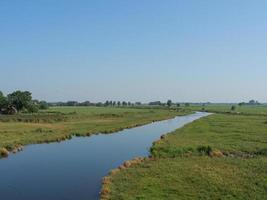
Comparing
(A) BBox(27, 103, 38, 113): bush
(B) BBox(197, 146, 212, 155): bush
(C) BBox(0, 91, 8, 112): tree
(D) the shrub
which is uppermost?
(C) BBox(0, 91, 8, 112): tree

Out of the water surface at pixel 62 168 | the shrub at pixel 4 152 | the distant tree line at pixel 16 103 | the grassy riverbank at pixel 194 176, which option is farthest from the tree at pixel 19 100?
the grassy riverbank at pixel 194 176

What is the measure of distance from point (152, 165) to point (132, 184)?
491cm

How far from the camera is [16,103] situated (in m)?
101

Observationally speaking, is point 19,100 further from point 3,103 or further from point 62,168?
point 62,168

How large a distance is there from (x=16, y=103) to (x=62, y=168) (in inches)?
3131

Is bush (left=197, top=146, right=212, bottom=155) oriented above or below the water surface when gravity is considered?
above

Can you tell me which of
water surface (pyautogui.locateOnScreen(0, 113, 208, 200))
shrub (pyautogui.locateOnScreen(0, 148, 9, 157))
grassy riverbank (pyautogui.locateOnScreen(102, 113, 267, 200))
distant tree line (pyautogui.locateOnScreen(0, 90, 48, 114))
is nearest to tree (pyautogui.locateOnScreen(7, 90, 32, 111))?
distant tree line (pyautogui.locateOnScreen(0, 90, 48, 114))

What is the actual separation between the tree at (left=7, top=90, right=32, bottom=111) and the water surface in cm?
6368

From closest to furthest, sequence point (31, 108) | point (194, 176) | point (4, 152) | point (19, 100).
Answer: point (194, 176), point (4, 152), point (19, 100), point (31, 108)

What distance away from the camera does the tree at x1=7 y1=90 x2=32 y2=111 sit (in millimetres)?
100688

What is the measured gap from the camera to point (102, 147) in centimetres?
3797

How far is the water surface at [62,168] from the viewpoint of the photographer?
20.0m

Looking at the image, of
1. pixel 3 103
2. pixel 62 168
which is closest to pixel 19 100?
pixel 3 103

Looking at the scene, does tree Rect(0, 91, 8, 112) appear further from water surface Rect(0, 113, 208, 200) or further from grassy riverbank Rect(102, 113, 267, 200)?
grassy riverbank Rect(102, 113, 267, 200)
